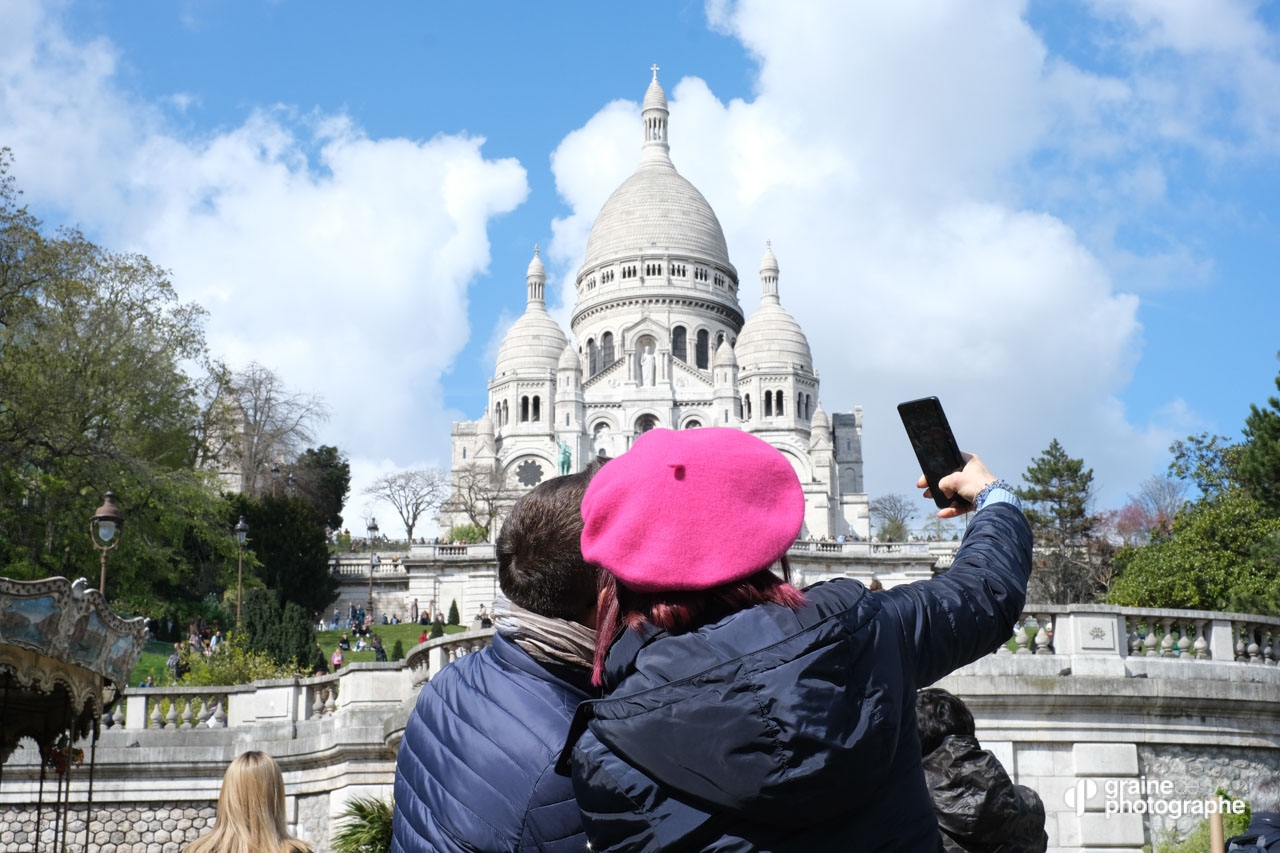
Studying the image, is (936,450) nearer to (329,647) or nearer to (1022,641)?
(1022,641)

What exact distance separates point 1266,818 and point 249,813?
369cm

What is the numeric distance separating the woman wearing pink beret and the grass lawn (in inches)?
889

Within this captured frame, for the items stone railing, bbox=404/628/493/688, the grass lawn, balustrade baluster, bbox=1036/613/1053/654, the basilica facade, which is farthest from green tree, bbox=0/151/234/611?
the basilica facade

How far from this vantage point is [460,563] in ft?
173

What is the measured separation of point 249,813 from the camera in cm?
482

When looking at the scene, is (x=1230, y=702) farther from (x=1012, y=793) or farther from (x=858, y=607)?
(x=858, y=607)

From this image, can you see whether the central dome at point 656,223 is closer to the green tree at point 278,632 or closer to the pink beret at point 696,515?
the green tree at point 278,632

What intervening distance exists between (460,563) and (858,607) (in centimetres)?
5093

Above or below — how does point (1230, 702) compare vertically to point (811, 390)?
below

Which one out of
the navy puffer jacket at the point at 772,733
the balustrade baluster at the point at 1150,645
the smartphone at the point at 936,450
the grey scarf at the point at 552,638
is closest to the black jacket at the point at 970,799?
the smartphone at the point at 936,450

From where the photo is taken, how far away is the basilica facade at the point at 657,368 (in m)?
87.2

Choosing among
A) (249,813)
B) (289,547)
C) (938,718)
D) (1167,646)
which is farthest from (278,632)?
(938,718)

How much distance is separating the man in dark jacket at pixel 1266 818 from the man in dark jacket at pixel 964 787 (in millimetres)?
1456

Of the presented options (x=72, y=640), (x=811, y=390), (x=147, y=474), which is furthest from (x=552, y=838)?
(x=811, y=390)
